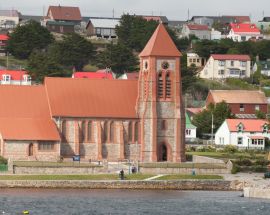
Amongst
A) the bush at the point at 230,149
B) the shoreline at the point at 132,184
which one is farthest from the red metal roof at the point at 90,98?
the shoreline at the point at 132,184

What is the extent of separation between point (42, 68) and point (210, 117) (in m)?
25.0

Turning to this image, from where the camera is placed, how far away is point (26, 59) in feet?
653

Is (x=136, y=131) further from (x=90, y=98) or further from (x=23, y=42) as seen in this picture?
(x=23, y=42)

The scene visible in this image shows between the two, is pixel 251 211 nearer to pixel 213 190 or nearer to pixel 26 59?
pixel 213 190

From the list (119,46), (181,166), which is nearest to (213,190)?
(181,166)

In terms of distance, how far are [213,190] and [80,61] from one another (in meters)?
81.9

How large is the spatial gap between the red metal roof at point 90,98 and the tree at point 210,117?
94.9ft

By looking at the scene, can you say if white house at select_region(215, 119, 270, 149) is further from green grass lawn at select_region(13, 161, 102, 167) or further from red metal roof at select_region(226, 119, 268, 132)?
green grass lawn at select_region(13, 161, 102, 167)

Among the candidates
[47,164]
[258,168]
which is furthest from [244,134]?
[47,164]

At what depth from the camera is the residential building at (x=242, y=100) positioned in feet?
565

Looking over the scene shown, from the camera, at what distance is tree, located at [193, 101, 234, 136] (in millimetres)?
159875

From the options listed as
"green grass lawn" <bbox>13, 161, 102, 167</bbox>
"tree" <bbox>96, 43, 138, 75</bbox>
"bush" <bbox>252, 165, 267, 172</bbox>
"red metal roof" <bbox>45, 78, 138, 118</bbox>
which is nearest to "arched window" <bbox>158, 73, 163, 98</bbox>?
"red metal roof" <bbox>45, 78, 138, 118</bbox>

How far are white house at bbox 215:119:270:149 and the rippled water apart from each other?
38.3m

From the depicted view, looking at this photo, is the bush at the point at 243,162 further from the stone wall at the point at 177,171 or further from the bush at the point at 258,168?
the stone wall at the point at 177,171
